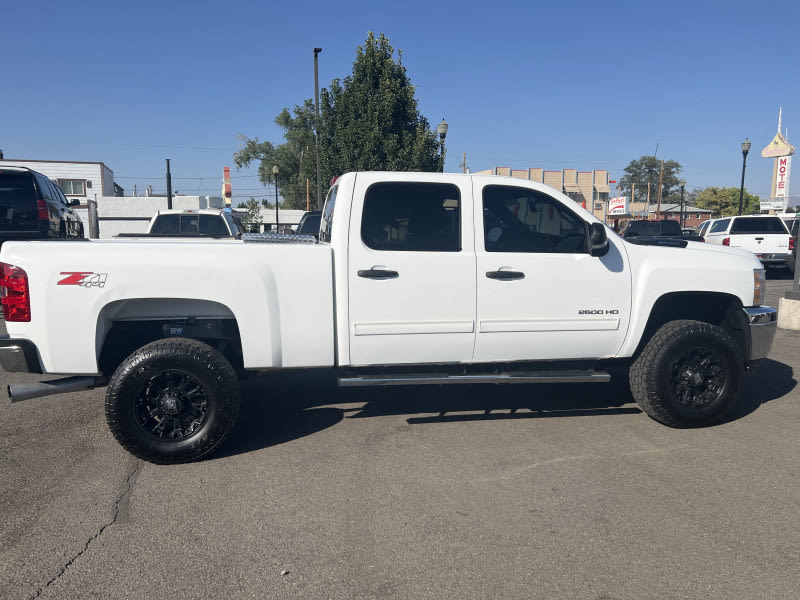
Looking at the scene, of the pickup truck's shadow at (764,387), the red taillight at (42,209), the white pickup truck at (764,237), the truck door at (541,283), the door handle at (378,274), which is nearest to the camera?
the door handle at (378,274)

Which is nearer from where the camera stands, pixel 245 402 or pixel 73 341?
pixel 73 341

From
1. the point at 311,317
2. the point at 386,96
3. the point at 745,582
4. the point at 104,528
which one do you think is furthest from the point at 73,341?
the point at 386,96

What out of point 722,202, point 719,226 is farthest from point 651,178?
point 719,226

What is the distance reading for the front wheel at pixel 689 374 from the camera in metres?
4.56

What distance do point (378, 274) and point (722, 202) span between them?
3477 inches

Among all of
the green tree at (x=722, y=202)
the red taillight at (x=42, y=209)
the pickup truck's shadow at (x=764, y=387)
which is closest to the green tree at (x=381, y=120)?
the red taillight at (x=42, y=209)

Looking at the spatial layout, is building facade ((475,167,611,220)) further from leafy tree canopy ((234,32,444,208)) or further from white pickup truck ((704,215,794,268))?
white pickup truck ((704,215,794,268))

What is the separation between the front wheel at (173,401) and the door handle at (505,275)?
201cm

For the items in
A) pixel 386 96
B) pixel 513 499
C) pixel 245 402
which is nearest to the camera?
pixel 513 499

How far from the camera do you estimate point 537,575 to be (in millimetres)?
2719

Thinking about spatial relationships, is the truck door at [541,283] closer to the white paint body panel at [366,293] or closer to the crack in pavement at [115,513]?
the white paint body panel at [366,293]

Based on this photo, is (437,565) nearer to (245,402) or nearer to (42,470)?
(42,470)

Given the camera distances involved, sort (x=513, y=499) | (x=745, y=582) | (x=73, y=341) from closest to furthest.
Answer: (x=745, y=582)
(x=513, y=499)
(x=73, y=341)

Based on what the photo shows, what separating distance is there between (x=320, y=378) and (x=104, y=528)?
3.31 m
